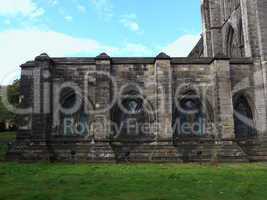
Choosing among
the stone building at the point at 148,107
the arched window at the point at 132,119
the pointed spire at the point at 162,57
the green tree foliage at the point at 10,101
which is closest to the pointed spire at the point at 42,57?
the stone building at the point at 148,107

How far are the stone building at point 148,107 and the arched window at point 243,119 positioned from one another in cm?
6

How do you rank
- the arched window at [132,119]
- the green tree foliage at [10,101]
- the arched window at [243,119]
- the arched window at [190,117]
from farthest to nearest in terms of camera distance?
1. the green tree foliage at [10,101]
2. the arched window at [243,119]
3. the arched window at [190,117]
4. the arched window at [132,119]

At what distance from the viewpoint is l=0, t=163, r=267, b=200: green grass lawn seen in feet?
29.1

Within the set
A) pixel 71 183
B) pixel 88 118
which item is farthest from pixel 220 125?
pixel 71 183

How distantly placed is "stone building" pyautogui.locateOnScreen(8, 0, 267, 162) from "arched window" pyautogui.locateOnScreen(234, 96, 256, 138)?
6 cm

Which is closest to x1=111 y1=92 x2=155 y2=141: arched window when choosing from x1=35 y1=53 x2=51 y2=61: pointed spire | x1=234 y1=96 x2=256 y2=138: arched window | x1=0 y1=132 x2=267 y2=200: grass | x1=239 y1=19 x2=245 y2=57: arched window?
x1=35 y1=53 x2=51 y2=61: pointed spire

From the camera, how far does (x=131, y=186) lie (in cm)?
1038

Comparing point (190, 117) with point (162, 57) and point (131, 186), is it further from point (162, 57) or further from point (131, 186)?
point (131, 186)

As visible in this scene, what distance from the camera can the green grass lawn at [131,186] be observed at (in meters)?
8.87

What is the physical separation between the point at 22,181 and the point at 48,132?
9235 mm

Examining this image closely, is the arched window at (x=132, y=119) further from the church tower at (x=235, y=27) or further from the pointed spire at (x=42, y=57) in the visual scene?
the church tower at (x=235, y=27)

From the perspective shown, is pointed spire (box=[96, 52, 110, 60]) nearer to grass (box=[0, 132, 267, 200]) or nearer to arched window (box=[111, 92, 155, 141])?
arched window (box=[111, 92, 155, 141])

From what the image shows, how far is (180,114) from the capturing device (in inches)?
849

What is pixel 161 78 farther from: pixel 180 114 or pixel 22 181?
pixel 22 181
